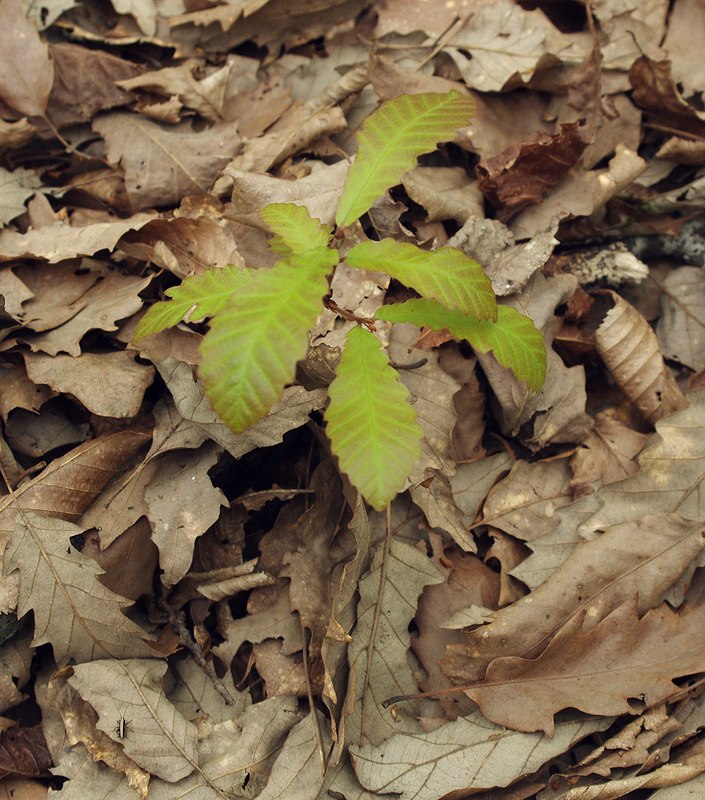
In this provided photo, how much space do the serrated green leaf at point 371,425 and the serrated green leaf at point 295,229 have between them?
0.34m

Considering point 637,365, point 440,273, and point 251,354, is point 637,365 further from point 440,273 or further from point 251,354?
point 251,354

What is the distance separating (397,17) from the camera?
3295 mm

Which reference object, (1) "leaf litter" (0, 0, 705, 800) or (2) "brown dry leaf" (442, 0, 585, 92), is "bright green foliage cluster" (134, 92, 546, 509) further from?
(2) "brown dry leaf" (442, 0, 585, 92)

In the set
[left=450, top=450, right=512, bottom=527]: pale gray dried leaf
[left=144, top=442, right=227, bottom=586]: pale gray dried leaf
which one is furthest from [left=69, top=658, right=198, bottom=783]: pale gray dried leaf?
[left=450, top=450, right=512, bottom=527]: pale gray dried leaf

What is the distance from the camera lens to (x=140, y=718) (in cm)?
220

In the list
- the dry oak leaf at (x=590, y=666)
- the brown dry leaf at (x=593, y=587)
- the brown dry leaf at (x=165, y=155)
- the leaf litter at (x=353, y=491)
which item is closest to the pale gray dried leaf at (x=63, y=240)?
the leaf litter at (x=353, y=491)

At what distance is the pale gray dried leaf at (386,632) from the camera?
223 cm

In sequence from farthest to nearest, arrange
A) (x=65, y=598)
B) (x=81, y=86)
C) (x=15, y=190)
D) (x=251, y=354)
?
(x=81, y=86) < (x=15, y=190) < (x=65, y=598) < (x=251, y=354)

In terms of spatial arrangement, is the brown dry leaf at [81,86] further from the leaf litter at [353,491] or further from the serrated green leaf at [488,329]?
the serrated green leaf at [488,329]

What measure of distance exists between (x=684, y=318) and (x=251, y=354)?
199 centimetres

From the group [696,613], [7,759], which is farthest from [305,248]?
[7,759]

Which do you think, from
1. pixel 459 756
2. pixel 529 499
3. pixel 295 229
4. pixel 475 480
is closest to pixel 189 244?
pixel 295 229

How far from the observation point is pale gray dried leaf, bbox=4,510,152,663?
2238 millimetres

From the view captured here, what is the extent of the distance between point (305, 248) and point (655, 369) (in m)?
1.41
